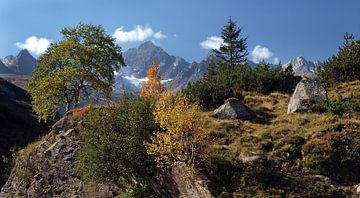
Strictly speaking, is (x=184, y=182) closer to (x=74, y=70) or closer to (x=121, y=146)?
(x=121, y=146)

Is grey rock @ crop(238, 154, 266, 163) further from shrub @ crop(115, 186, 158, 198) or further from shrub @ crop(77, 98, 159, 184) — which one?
shrub @ crop(115, 186, 158, 198)

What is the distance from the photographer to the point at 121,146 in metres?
30.4

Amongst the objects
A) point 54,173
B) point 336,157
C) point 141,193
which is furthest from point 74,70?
point 336,157

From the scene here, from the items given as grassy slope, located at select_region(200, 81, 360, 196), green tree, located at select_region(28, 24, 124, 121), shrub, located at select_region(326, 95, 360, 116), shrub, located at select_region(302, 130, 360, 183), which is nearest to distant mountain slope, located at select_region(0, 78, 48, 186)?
green tree, located at select_region(28, 24, 124, 121)

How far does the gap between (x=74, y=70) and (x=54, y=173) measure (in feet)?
41.2

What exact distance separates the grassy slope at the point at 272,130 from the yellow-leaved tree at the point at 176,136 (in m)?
1.55

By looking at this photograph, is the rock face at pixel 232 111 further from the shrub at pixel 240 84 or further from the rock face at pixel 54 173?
the rock face at pixel 54 173

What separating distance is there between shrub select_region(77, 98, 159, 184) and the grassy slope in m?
4.74

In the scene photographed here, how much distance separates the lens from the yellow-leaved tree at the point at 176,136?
28.5m

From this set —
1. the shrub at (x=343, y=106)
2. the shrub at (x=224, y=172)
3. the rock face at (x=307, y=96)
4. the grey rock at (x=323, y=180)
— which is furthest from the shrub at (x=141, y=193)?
the shrub at (x=343, y=106)

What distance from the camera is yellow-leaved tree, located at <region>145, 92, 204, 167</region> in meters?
28.5

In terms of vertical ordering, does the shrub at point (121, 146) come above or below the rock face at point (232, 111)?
below

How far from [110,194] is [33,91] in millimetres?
20995

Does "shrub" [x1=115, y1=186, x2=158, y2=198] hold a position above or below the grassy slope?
below
